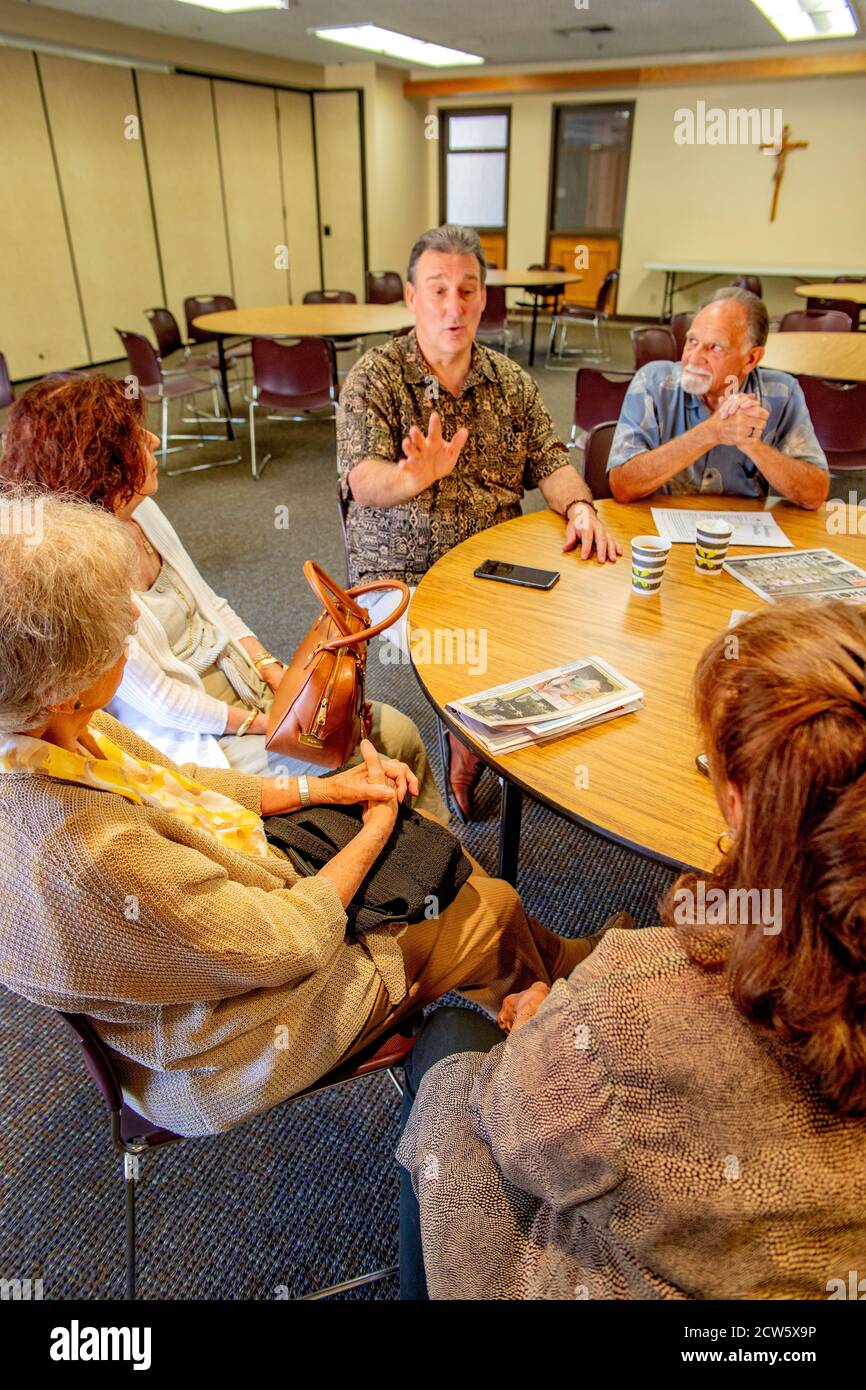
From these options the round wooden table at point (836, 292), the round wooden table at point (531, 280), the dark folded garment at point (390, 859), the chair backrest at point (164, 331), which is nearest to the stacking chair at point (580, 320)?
the round wooden table at point (531, 280)

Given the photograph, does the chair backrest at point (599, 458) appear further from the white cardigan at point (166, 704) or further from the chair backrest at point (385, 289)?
the chair backrest at point (385, 289)

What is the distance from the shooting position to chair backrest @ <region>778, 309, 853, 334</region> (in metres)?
5.39

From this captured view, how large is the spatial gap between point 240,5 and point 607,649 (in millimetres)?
7282

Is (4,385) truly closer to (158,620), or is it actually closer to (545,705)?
(158,620)

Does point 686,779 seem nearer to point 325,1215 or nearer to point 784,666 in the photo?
point 784,666

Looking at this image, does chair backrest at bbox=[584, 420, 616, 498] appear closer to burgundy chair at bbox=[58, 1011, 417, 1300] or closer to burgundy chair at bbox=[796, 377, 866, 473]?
burgundy chair at bbox=[796, 377, 866, 473]

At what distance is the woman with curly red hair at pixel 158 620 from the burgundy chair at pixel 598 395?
285 centimetres

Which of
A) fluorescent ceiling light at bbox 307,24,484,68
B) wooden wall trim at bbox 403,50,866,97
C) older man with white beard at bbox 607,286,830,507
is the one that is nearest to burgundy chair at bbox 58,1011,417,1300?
older man with white beard at bbox 607,286,830,507

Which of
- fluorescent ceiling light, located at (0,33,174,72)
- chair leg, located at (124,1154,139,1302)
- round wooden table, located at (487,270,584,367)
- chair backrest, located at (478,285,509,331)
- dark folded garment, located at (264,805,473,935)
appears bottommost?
chair leg, located at (124,1154,139,1302)

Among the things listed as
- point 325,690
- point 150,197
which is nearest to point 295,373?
point 325,690

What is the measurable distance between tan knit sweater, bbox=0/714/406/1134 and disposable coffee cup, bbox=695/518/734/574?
1.20 meters

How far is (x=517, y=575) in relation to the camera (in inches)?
76.8

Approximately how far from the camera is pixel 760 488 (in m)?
2.45
